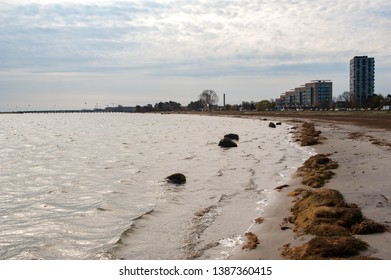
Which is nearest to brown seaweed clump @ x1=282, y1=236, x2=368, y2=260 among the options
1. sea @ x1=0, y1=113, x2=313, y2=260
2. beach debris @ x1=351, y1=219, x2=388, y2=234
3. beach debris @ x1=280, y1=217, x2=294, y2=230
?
beach debris @ x1=351, y1=219, x2=388, y2=234

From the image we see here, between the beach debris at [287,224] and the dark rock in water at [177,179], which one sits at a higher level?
the beach debris at [287,224]

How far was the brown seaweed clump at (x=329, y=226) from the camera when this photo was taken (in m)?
7.93

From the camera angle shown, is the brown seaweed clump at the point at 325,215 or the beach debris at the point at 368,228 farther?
the brown seaweed clump at the point at 325,215

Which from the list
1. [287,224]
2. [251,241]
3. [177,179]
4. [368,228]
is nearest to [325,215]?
[287,224]

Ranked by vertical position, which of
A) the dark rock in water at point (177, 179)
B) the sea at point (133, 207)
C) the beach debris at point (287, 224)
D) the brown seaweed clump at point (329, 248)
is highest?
the brown seaweed clump at point (329, 248)

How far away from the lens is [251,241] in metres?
9.86

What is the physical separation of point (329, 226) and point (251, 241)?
188 cm

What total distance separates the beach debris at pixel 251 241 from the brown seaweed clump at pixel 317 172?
5808mm

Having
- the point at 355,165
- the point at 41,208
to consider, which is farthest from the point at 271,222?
the point at 355,165

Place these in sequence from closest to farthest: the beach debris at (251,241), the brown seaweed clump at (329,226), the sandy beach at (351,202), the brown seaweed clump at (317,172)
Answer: the brown seaweed clump at (329,226), the sandy beach at (351,202), the beach debris at (251,241), the brown seaweed clump at (317,172)

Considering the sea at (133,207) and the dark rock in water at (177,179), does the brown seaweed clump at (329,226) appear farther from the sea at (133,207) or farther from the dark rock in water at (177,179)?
the dark rock in water at (177,179)

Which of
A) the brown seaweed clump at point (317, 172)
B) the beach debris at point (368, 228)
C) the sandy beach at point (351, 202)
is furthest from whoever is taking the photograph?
the brown seaweed clump at point (317, 172)

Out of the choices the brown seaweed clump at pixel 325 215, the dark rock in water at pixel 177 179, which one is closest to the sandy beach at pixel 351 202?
the brown seaweed clump at pixel 325 215
